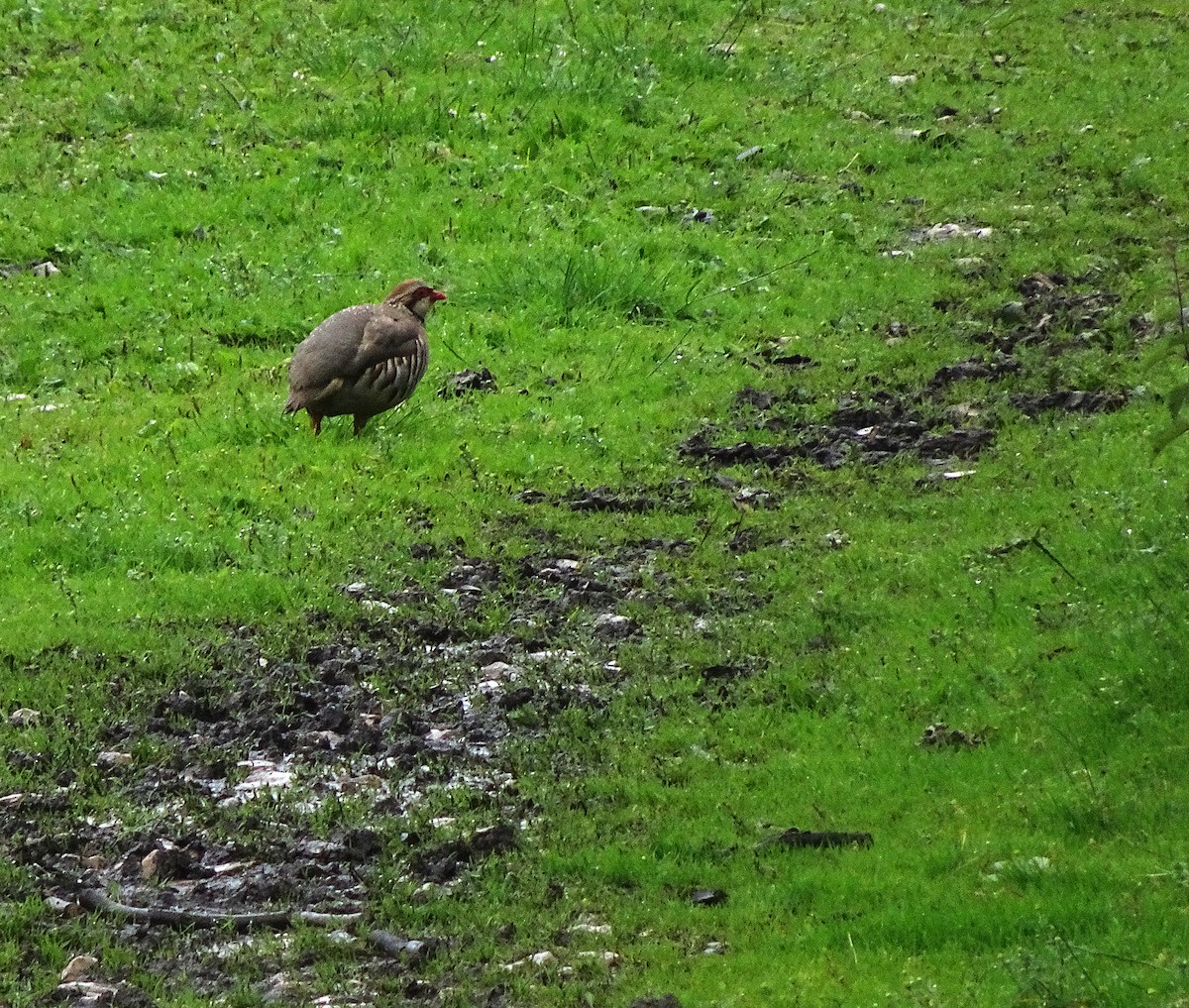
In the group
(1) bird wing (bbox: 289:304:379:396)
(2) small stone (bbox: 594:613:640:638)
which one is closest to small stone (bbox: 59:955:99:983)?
(2) small stone (bbox: 594:613:640:638)

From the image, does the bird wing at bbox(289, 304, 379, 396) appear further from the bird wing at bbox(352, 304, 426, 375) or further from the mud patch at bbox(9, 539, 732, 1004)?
the mud patch at bbox(9, 539, 732, 1004)

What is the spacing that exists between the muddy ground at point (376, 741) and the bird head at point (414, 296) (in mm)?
2402

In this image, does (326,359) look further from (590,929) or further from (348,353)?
(590,929)

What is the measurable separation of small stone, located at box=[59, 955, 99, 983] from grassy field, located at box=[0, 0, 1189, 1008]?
0.06 metres

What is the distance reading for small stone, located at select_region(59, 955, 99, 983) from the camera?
738 centimetres

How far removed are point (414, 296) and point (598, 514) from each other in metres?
3.04

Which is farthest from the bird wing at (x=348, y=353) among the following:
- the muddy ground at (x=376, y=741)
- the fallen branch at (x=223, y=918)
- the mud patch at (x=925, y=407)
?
the fallen branch at (x=223, y=918)

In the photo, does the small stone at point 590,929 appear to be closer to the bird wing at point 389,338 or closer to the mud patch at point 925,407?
the mud patch at point 925,407

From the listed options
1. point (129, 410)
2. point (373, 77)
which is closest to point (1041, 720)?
point (129, 410)

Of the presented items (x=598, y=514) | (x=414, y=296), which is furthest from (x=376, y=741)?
(x=414, y=296)

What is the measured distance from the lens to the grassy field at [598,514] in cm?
764

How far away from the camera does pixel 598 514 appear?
1292 centimetres

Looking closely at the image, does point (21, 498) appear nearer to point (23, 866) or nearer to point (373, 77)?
point (23, 866)

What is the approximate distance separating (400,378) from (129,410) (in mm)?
2377
